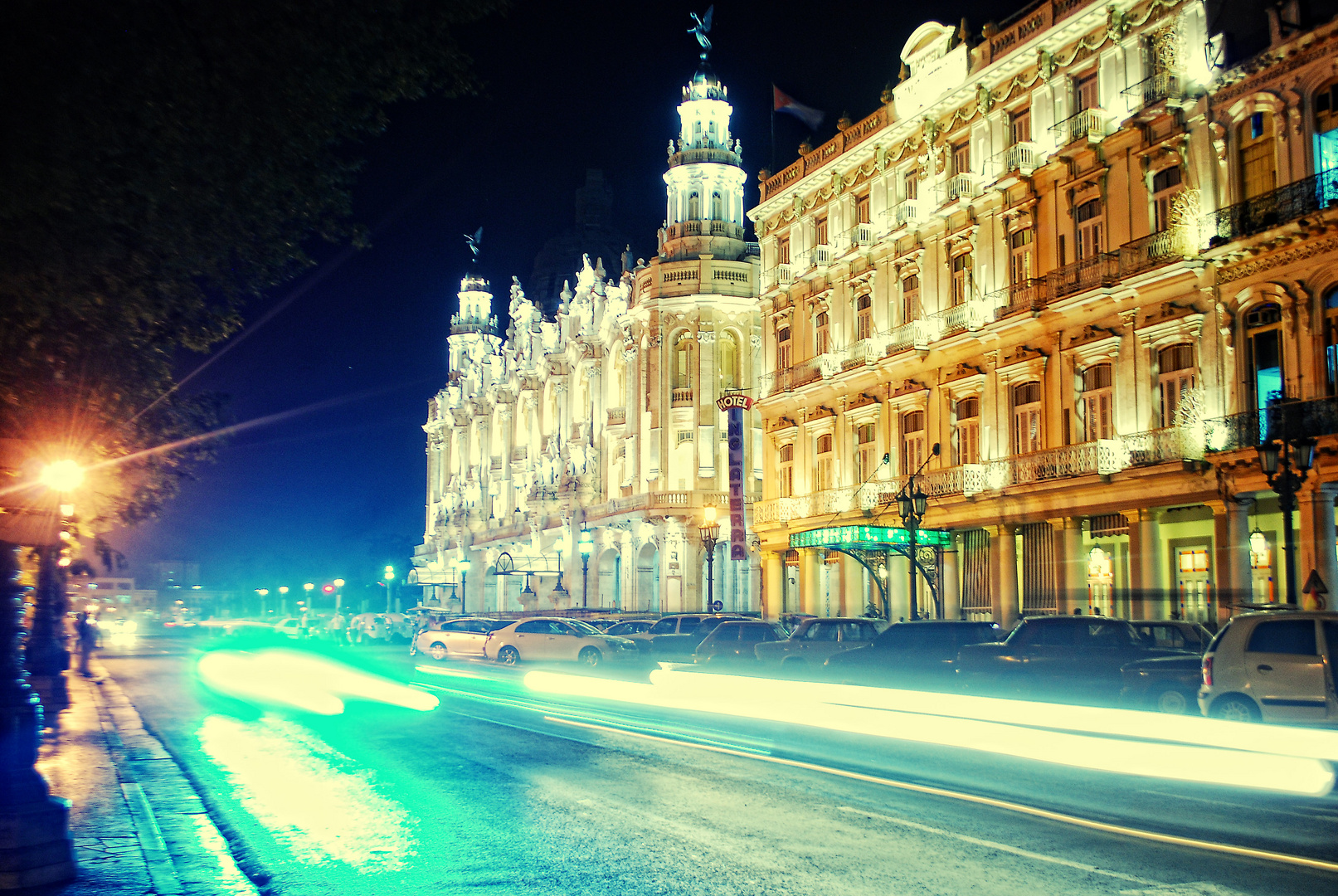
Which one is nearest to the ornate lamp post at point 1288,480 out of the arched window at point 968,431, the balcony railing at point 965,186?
the arched window at point 968,431

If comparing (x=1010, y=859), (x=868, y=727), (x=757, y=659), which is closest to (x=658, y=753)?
(x=868, y=727)

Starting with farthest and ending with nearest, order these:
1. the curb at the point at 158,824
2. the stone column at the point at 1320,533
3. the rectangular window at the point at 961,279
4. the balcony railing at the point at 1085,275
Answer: the rectangular window at the point at 961,279
the balcony railing at the point at 1085,275
the stone column at the point at 1320,533
the curb at the point at 158,824

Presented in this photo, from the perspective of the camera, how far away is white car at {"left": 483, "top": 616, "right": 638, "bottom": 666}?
3262 cm

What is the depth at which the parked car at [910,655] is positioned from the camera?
20.2 metres

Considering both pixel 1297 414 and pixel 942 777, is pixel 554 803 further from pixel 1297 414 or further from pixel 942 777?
pixel 1297 414

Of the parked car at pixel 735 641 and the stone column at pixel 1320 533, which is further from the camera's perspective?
the parked car at pixel 735 641

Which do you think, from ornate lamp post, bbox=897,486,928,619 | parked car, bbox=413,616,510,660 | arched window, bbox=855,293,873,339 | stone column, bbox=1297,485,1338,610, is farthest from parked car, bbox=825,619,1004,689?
arched window, bbox=855,293,873,339

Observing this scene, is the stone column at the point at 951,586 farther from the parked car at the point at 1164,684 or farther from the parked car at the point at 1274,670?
the parked car at the point at 1274,670

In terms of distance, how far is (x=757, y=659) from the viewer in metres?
25.1

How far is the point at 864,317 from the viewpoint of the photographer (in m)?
38.1

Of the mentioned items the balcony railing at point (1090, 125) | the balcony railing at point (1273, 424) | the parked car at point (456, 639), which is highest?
the balcony railing at point (1090, 125)

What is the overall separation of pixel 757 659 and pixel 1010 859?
17351 mm

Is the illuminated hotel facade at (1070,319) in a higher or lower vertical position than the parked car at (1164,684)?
higher

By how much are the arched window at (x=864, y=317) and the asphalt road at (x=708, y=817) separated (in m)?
23.9
